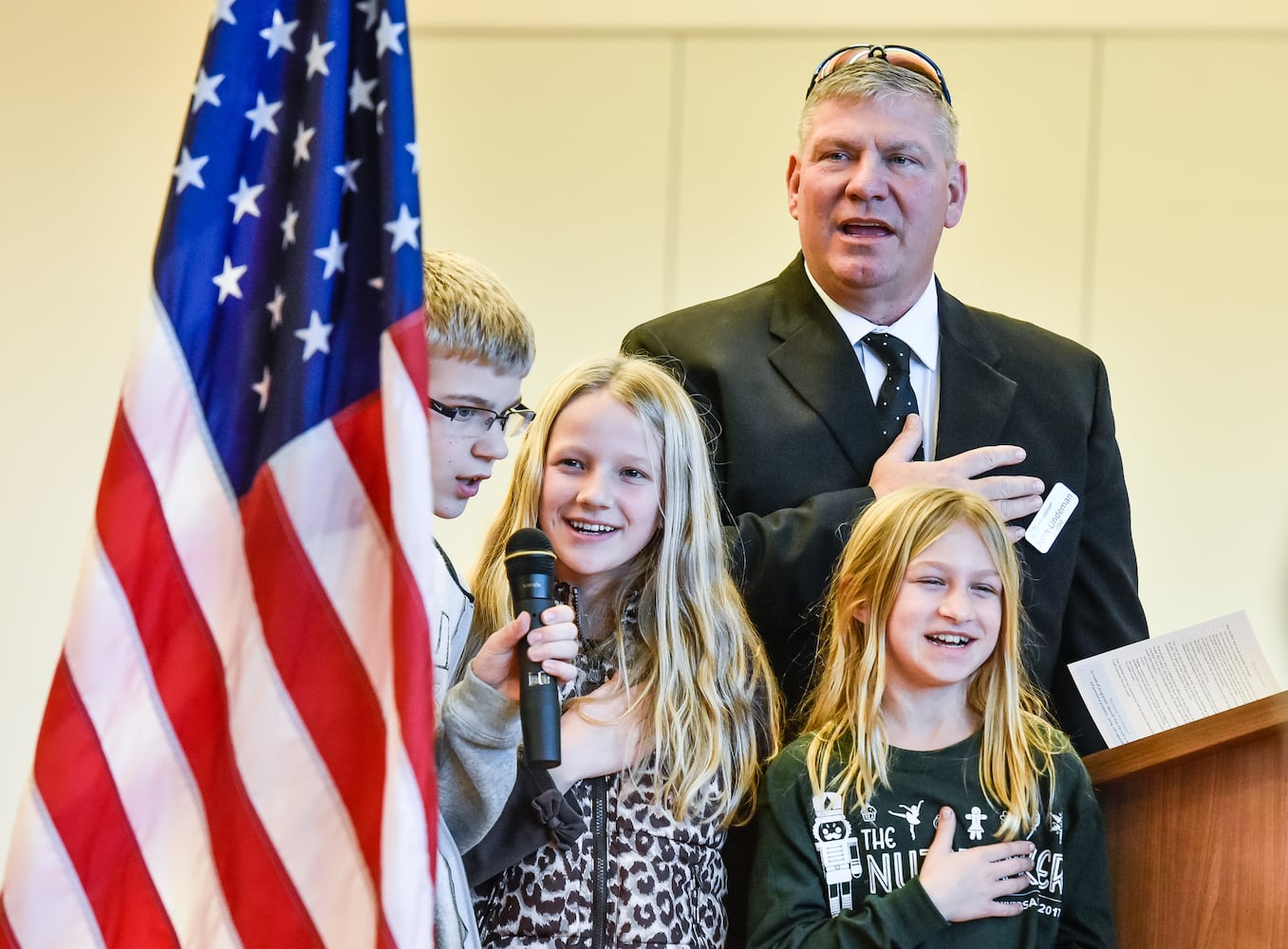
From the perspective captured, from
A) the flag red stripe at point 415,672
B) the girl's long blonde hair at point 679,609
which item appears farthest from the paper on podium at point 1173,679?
the flag red stripe at point 415,672

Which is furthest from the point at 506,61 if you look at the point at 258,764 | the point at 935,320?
the point at 258,764

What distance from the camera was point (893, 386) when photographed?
8.21 feet

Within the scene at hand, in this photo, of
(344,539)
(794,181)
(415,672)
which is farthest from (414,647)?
(794,181)

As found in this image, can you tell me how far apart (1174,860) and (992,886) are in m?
0.25

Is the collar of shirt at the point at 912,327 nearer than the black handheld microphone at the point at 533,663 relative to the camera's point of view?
No

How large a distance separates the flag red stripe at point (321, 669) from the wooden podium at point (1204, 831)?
→ 1.03m

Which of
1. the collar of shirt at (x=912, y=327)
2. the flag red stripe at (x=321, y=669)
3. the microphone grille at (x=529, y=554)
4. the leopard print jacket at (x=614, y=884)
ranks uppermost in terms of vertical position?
the collar of shirt at (x=912, y=327)

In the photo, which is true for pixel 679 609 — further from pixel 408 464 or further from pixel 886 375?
pixel 408 464

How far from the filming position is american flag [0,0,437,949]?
1.40 m

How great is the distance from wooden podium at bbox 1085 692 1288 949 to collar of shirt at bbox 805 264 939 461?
0.69 m

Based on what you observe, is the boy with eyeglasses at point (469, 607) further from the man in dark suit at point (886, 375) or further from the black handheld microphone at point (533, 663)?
the man in dark suit at point (886, 375)

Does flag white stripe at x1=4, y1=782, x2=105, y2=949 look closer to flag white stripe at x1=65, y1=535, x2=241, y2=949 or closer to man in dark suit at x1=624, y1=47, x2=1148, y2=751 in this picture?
flag white stripe at x1=65, y1=535, x2=241, y2=949

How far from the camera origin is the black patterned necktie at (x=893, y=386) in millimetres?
2463

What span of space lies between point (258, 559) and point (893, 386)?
4.35ft
